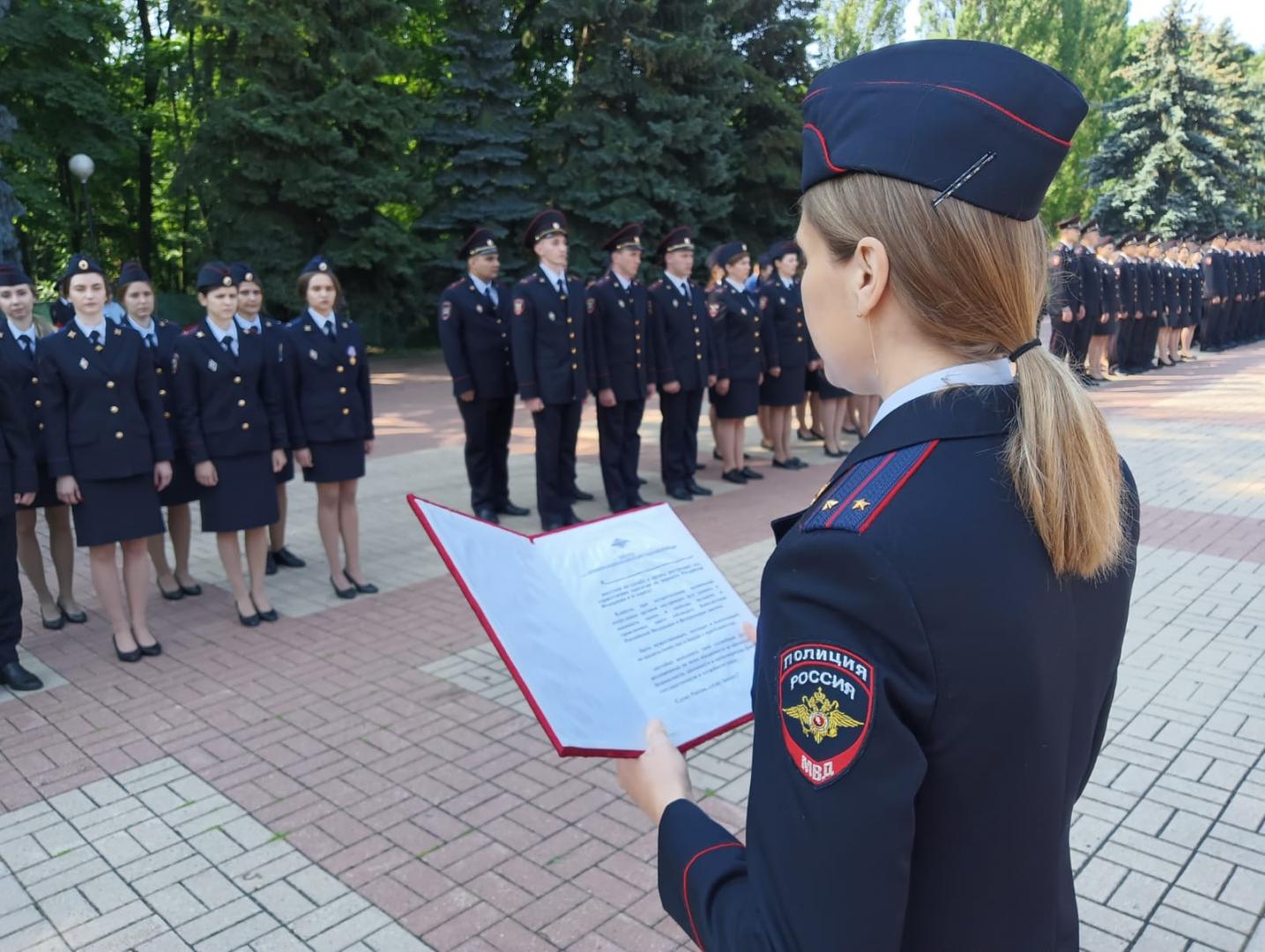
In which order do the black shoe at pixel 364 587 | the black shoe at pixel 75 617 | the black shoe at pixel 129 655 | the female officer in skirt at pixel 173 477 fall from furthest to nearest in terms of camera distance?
the black shoe at pixel 364 587 → the female officer in skirt at pixel 173 477 → the black shoe at pixel 75 617 → the black shoe at pixel 129 655

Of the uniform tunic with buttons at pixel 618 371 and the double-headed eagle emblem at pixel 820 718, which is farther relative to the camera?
the uniform tunic with buttons at pixel 618 371

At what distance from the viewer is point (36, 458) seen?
5637mm

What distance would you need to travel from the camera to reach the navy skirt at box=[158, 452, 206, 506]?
627 centimetres

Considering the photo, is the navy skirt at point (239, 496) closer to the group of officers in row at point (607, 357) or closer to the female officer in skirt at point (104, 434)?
the female officer in skirt at point (104, 434)

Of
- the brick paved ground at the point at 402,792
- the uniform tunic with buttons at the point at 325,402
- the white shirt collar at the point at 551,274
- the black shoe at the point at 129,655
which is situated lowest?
the brick paved ground at the point at 402,792

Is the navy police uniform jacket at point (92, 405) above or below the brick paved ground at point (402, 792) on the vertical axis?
above

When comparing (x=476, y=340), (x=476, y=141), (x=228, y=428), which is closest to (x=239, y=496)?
(x=228, y=428)

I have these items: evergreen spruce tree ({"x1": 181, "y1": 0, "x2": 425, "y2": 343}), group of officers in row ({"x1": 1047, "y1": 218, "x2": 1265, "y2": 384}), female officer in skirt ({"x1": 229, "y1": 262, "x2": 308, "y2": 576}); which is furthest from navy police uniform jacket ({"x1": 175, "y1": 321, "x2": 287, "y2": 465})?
evergreen spruce tree ({"x1": 181, "y1": 0, "x2": 425, "y2": 343})

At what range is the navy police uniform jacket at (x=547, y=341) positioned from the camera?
25.6 feet

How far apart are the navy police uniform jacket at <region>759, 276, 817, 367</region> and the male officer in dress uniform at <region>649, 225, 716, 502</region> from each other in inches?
39.7

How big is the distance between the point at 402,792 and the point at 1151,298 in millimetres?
17245

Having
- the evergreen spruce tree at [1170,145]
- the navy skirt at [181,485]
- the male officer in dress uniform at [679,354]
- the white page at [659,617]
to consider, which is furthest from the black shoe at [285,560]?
the evergreen spruce tree at [1170,145]

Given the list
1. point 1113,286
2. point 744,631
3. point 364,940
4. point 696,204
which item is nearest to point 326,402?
point 364,940

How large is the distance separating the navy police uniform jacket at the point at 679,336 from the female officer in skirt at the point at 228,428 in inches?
154
